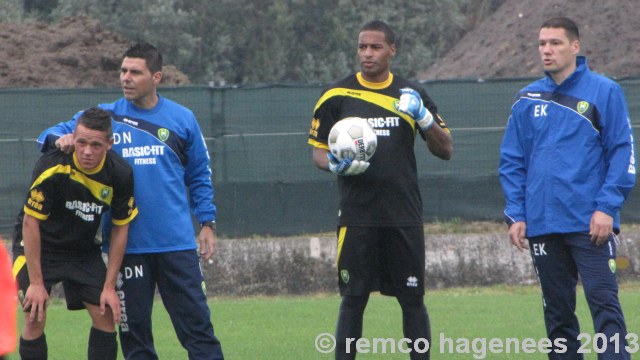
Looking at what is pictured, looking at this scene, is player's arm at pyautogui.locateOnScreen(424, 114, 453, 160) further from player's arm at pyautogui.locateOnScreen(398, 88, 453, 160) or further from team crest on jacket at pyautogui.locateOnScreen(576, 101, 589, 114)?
team crest on jacket at pyautogui.locateOnScreen(576, 101, 589, 114)

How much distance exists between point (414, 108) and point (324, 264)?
6.83m

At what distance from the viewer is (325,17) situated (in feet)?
110

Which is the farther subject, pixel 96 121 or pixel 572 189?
pixel 572 189

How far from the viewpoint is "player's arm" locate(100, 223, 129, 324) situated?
7145mm

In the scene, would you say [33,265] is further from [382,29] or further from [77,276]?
[382,29]

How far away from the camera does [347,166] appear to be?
7.29 metres

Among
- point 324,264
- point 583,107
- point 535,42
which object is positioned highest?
point 535,42

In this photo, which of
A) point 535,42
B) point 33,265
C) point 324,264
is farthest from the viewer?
point 535,42

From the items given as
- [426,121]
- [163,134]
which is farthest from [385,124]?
[163,134]

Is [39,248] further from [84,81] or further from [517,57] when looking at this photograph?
[517,57]

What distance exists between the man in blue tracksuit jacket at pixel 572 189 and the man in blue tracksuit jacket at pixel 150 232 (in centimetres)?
205

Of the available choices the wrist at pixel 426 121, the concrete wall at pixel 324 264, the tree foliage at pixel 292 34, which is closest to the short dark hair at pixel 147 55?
the wrist at pixel 426 121

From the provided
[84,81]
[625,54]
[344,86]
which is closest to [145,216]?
[344,86]

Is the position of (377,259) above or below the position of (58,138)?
below
